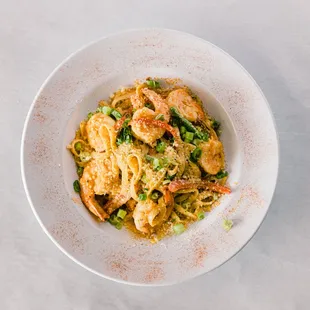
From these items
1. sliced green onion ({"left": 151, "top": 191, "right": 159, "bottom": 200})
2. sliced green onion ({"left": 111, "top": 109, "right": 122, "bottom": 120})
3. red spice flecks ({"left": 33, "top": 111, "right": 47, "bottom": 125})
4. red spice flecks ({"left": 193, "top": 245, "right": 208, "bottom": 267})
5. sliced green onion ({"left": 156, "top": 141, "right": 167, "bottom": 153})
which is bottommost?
red spice flecks ({"left": 193, "top": 245, "right": 208, "bottom": 267})

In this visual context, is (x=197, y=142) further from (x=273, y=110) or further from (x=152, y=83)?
(x=273, y=110)

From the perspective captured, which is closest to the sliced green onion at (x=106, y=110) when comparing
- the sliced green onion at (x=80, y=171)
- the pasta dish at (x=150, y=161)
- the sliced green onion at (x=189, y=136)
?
the pasta dish at (x=150, y=161)

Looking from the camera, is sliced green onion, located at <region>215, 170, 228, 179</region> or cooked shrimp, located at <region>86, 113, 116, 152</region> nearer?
cooked shrimp, located at <region>86, 113, 116, 152</region>

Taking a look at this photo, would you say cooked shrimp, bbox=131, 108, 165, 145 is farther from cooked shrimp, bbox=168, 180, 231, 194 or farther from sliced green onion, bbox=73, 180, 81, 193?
sliced green onion, bbox=73, 180, 81, 193

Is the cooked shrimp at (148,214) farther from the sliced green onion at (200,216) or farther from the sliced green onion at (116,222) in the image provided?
the sliced green onion at (200,216)

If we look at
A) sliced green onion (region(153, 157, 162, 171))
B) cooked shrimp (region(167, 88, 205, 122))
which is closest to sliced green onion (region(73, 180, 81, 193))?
sliced green onion (region(153, 157, 162, 171))

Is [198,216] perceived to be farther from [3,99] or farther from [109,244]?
[3,99]

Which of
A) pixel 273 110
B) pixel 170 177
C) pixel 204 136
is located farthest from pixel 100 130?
pixel 273 110

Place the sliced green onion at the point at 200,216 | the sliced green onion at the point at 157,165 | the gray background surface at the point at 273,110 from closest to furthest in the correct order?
the sliced green onion at the point at 157,165
the sliced green onion at the point at 200,216
the gray background surface at the point at 273,110
